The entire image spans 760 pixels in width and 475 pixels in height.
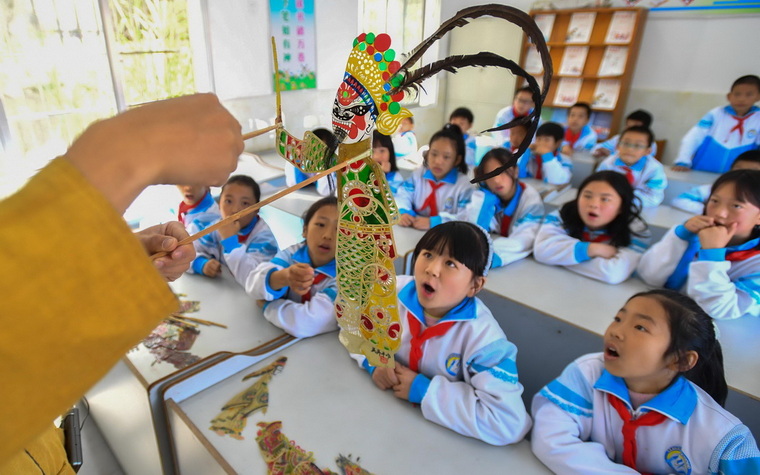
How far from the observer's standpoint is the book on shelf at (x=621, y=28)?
15.9 feet

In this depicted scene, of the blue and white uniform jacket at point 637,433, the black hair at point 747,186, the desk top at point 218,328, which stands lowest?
the desk top at point 218,328

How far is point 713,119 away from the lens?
12.6ft

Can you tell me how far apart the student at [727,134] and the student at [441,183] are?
2223 millimetres

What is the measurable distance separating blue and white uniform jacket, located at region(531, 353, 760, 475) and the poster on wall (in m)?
3.56

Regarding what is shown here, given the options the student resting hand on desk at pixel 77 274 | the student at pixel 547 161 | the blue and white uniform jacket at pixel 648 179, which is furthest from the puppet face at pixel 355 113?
the student at pixel 547 161

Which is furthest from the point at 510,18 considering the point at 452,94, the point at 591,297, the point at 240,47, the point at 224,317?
the point at 452,94

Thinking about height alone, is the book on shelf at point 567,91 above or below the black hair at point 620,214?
above

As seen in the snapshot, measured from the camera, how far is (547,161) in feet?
11.4

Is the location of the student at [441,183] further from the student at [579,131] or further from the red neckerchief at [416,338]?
the student at [579,131]

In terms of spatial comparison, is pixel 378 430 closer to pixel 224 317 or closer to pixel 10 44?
pixel 224 317

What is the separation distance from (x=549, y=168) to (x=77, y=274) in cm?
357

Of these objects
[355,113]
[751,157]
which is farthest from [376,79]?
[751,157]

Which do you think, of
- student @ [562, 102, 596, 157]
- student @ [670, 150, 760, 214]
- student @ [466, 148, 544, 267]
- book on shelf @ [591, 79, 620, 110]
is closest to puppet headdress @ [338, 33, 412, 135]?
student @ [466, 148, 544, 267]

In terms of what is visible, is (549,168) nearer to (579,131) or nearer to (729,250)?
(579,131)
